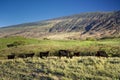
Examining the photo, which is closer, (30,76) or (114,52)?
(30,76)

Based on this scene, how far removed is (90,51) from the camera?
1334 inches

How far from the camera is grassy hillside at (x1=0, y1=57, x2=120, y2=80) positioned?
18073 millimetres

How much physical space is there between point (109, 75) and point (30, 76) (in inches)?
244

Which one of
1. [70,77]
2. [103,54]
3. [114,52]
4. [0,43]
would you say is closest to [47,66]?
[70,77]

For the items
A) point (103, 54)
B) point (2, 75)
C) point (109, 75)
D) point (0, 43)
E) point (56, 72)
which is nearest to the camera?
point (109, 75)

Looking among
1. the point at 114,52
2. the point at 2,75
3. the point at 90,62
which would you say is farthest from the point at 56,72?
the point at 114,52

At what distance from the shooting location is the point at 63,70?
19422 mm

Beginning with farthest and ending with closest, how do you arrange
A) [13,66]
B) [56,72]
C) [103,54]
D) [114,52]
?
[114,52], [103,54], [13,66], [56,72]

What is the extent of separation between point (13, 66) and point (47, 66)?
12.3 feet

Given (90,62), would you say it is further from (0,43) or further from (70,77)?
(0,43)

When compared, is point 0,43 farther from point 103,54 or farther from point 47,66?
point 47,66

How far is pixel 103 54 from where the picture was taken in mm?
29141

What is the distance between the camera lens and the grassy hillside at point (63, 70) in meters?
18.1

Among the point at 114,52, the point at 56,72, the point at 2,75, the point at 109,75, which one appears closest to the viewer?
the point at 109,75
